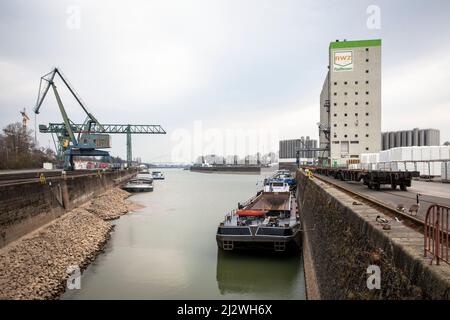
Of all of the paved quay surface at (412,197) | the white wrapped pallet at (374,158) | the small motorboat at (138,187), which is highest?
the white wrapped pallet at (374,158)

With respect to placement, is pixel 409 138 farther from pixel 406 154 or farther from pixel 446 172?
pixel 446 172

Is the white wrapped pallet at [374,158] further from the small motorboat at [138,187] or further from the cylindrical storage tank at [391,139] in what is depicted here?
the cylindrical storage tank at [391,139]

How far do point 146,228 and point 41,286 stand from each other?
14.8m

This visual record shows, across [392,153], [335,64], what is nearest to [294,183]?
[392,153]

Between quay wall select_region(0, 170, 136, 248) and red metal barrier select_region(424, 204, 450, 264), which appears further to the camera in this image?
quay wall select_region(0, 170, 136, 248)

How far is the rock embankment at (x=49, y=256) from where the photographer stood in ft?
39.7

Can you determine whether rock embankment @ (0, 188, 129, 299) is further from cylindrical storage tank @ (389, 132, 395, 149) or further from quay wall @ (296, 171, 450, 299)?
cylindrical storage tank @ (389, 132, 395, 149)

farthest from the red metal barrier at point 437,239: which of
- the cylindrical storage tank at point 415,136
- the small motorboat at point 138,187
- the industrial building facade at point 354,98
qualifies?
the cylindrical storage tank at point 415,136

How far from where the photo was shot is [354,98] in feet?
261

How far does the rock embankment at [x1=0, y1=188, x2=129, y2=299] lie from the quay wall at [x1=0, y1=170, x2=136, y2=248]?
0.62 metres

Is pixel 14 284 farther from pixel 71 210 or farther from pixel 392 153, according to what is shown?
pixel 392 153

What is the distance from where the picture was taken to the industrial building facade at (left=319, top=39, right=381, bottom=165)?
78.9m

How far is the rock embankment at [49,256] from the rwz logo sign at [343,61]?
71614mm

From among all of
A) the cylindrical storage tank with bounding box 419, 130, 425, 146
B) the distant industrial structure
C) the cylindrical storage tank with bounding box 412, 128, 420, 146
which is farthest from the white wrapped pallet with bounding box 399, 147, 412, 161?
the cylindrical storage tank with bounding box 419, 130, 425, 146
